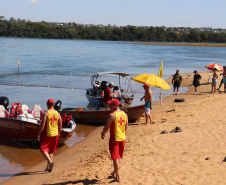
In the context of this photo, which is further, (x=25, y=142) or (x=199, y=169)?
(x=25, y=142)

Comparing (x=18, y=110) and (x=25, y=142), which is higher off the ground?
(x=18, y=110)

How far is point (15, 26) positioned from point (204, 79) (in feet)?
430

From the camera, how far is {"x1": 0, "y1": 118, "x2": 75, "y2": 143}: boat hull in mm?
11883

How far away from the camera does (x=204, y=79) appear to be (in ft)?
98.2

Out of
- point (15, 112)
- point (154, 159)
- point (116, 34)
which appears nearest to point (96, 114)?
point (15, 112)

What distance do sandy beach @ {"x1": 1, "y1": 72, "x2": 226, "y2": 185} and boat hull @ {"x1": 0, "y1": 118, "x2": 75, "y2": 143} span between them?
25.8 inches

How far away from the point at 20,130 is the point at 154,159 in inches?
222

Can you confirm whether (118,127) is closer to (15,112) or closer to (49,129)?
(49,129)

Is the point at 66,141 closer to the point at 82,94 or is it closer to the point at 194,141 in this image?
the point at 194,141

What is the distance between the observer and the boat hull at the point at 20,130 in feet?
39.0

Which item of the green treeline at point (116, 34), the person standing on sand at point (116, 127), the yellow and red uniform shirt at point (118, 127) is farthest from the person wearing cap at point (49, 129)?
the green treeline at point (116, 34)

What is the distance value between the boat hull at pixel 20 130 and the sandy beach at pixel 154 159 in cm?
66

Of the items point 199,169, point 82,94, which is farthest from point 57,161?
point 82,94

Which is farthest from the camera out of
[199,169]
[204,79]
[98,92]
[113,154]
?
[204,79]
